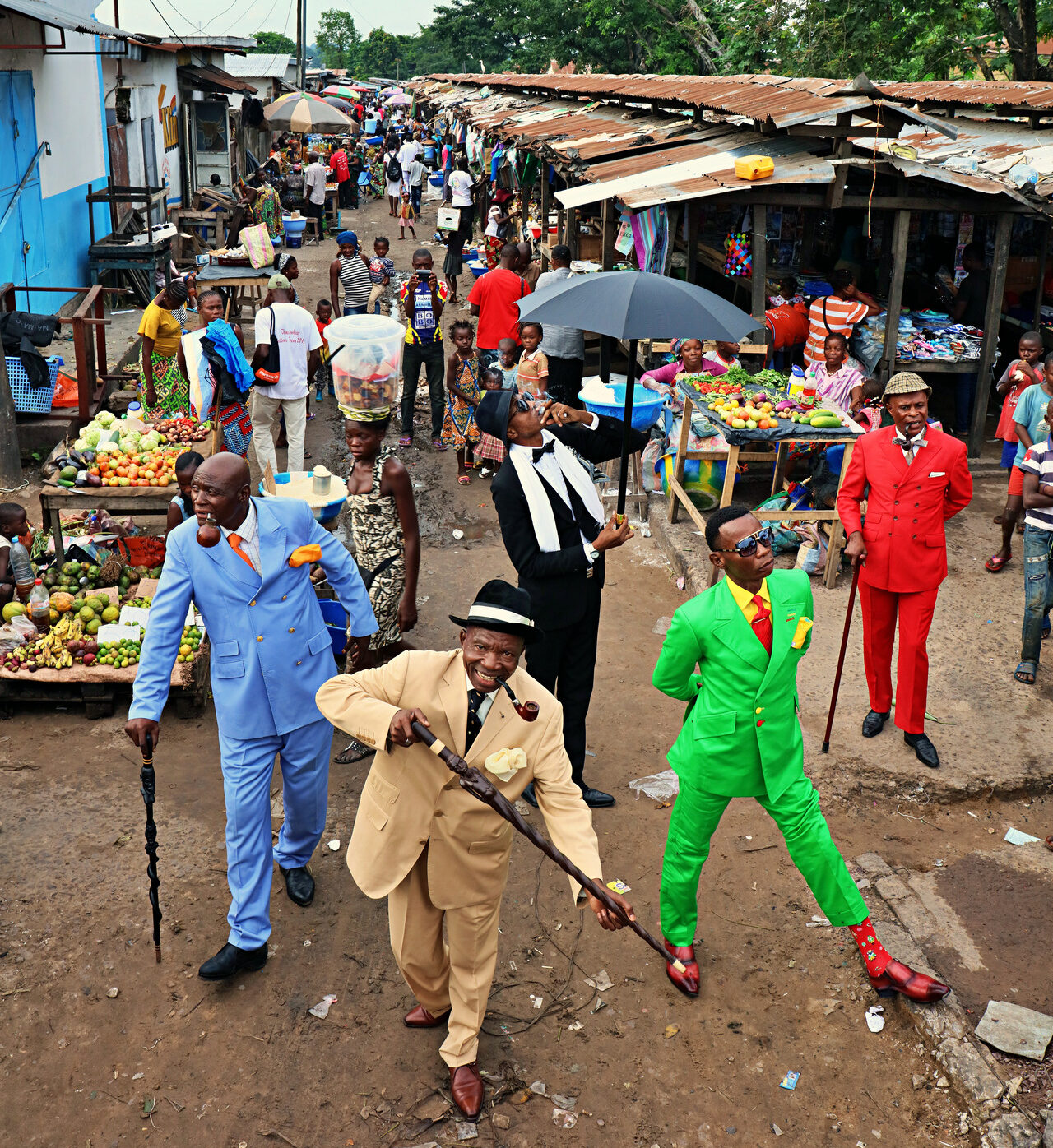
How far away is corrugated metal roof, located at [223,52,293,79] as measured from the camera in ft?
98.6

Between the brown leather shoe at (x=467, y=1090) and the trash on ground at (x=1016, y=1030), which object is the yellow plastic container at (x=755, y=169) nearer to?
the trash on ground at (x=1016, y=1030)

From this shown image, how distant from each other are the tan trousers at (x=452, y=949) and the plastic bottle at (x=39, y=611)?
3.92 metres

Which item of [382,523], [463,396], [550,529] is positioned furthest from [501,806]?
[463,396]

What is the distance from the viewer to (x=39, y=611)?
636 cm

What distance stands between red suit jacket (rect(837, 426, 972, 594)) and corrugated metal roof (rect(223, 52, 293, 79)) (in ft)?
95.5

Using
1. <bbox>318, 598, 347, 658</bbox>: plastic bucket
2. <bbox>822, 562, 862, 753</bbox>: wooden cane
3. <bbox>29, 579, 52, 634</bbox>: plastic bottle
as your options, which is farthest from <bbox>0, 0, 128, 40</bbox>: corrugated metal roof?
<bbox>822, 562, 862, 753</bbox>: wooden cane

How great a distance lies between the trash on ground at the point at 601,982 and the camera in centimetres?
411

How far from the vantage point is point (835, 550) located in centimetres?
738

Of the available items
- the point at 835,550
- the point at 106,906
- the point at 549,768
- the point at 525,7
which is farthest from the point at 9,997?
the point at 525,7

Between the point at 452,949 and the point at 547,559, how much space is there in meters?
1.76

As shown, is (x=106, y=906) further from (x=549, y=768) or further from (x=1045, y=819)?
(x=1045, y=819)

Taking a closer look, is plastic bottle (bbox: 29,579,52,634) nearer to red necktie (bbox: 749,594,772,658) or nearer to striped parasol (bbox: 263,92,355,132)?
red necktie (bbox: 749,594,772,658)

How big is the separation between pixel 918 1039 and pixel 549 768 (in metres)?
1.86

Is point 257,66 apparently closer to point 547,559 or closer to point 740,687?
point 547,559
